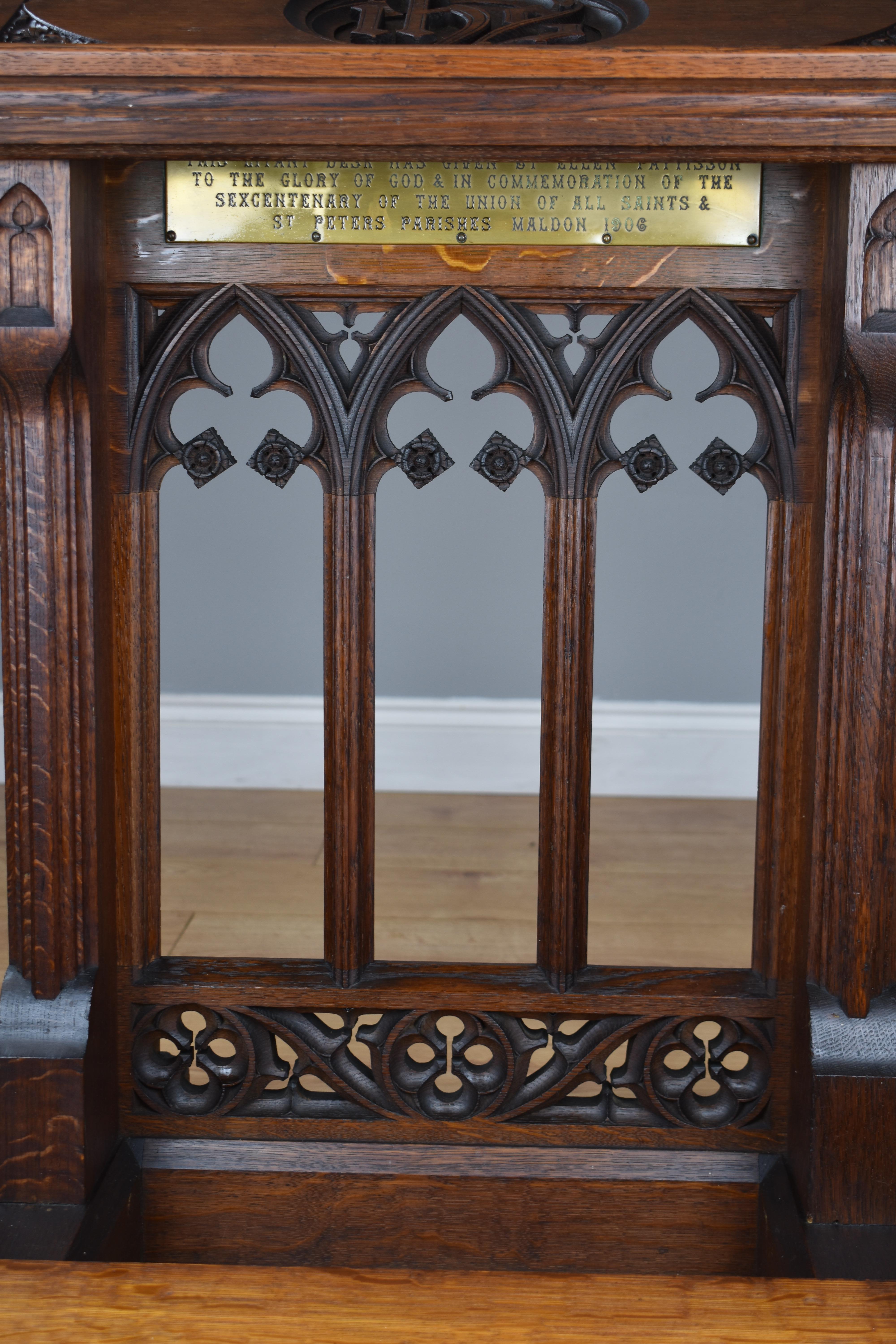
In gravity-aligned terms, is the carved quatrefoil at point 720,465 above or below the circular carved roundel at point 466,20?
below

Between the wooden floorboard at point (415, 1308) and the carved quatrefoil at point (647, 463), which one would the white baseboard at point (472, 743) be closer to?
the carved quatrefoil at point (647, 463)

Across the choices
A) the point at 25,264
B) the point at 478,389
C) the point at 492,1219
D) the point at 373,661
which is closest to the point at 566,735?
the point at 373,661

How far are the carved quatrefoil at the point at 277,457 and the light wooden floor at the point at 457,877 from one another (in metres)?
0.84

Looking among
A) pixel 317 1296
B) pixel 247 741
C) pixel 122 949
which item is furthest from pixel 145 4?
pixel 247 741

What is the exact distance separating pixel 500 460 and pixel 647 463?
0.13 meters

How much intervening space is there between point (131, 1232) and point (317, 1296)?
33cm

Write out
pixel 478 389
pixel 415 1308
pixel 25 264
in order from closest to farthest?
pixel 415 1308, pixel 25 264, pixel 478 389

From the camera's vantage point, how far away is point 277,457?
3.90ft

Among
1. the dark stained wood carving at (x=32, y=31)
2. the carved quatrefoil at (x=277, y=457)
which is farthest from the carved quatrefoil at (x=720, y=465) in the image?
the dark stained wood carving at (x=32, y=31)

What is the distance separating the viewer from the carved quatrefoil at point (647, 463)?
1.18 meters

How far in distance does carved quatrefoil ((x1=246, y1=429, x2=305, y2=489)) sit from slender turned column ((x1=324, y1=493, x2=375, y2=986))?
46 millimetres

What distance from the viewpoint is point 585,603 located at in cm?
119

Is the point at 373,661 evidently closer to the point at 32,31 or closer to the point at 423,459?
the point at 423,459

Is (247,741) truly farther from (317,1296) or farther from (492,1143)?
(317,1296)
